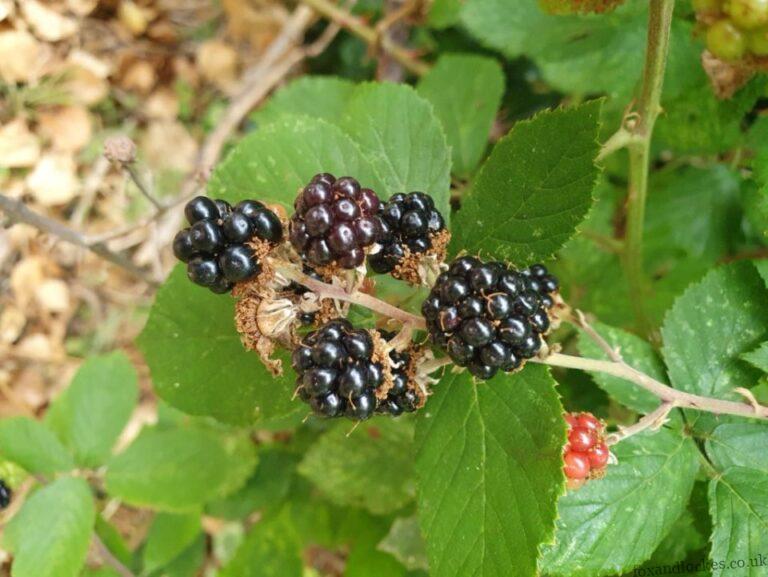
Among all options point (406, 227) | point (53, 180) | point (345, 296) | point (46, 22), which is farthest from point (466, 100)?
point (46, 22)

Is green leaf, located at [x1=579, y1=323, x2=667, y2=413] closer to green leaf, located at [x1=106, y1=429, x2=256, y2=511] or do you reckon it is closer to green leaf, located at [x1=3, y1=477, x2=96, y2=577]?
green leaf, located at [x1=106, y1=429, x2=256, y2=511]

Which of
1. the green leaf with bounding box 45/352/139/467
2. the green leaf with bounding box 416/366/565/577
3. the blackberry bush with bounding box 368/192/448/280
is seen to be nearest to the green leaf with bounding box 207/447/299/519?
the green leaf with bounding box 45/352/139/467

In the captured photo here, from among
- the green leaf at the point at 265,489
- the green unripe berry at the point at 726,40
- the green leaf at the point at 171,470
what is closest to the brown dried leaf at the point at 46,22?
the green leaf at the point at 171,470

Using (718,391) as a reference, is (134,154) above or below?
below

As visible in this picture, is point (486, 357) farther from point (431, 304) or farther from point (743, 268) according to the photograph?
point (743, 268)

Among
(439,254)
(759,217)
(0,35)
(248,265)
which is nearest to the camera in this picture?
(248,265)

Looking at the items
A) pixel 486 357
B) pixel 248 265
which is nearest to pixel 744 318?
pixel 486 357

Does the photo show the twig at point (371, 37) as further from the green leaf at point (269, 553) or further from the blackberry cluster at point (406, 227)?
the green leaf at point (269, 553)
